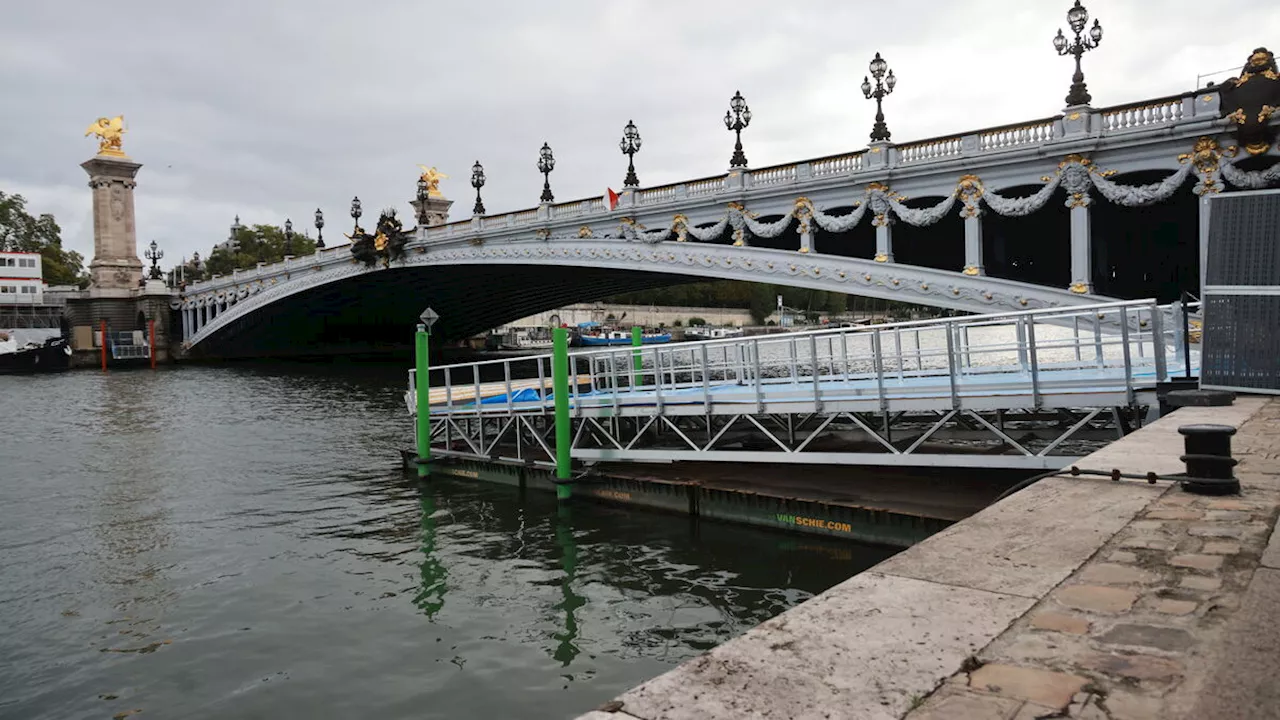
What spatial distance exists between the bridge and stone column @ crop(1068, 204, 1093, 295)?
0.05 meters

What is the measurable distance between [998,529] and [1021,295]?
22384mm

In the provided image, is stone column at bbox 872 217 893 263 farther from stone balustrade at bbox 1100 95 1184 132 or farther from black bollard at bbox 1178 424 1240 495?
black bollard at bbox 1178 424 1240 495

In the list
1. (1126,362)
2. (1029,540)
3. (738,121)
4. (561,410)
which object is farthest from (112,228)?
(1029,540)

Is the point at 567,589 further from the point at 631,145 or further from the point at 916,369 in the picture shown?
the point at 631,145

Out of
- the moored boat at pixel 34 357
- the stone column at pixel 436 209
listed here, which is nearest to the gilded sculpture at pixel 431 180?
the stone column at pixel 436 209

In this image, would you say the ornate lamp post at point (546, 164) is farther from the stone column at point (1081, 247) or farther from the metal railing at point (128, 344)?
the metal railing at point (128, 344)

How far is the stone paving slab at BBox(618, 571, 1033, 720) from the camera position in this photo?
3945 millimetres

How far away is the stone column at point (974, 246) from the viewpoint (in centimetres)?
2819

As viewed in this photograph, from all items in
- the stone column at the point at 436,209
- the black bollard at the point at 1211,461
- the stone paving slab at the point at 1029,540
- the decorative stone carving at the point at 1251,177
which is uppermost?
the stone column at the point at 436,209

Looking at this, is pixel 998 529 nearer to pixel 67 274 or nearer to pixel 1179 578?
A: pixel 1179 578

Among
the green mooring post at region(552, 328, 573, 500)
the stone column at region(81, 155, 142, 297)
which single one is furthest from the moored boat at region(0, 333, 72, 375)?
the green mooring post at region(552, 328, 573, 500)

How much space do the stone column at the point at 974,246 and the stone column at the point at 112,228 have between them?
81464 mm

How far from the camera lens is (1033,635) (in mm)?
4523

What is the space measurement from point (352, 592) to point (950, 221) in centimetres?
2728
